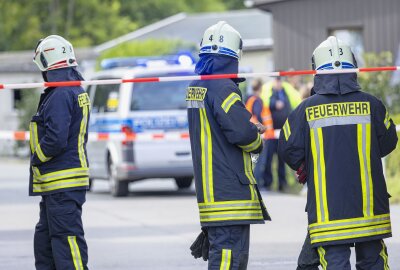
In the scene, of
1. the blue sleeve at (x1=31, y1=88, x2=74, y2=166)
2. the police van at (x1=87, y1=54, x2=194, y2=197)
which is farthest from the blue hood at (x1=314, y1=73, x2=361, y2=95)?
the police van at (x1=87, y1=54, x2=194, y2=197)

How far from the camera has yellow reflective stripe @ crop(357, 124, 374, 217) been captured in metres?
7.08

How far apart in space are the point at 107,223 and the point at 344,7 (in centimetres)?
1406

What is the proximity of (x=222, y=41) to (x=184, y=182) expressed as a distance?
35.7ft

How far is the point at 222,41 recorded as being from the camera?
754cm

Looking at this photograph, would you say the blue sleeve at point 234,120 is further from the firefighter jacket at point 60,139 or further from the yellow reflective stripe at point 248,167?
the firefighter jacket at point 60,139

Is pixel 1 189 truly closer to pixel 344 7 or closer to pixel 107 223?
pixel 107 223

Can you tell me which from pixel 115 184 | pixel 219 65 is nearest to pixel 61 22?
pixel 115 184

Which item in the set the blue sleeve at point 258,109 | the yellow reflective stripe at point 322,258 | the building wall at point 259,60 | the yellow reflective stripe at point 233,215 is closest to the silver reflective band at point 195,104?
the yellow reflective stripe at point 233,215

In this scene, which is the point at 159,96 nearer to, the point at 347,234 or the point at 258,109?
the point at 258,109

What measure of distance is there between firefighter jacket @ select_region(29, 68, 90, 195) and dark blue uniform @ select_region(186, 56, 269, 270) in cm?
102

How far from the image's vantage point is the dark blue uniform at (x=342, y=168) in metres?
7.05

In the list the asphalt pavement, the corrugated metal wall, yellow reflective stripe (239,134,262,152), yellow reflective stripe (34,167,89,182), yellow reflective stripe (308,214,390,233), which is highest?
the corrugated metal wall

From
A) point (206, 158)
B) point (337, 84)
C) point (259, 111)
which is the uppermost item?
point (259, 111)

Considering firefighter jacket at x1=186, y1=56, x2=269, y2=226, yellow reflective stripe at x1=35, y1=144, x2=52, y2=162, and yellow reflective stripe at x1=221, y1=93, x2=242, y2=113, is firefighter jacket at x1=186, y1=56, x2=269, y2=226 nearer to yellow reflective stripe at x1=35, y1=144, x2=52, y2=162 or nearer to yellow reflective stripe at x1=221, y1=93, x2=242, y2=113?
yellow reflective stripe at x1=221, y1=93, x2=242, y2=113
